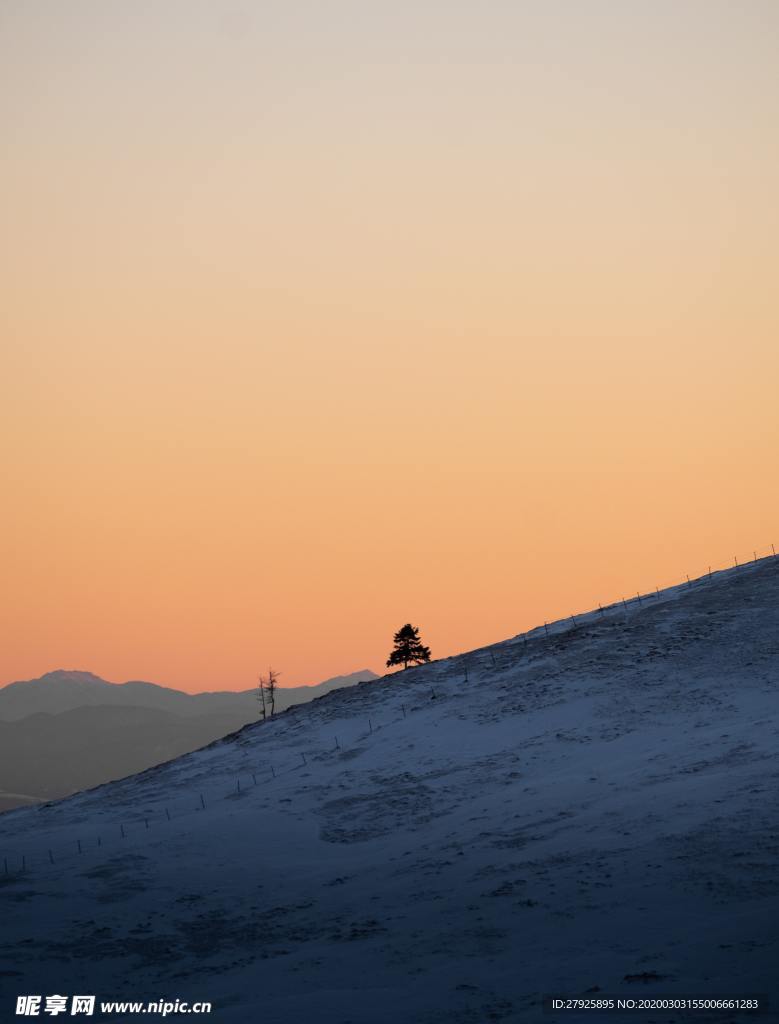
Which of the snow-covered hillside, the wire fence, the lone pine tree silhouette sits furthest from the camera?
the lone pine tree silhouette

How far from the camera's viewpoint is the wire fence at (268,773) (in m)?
43.8

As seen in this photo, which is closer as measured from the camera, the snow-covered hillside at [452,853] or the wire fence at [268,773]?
the snow-covered hillside at [452,853]

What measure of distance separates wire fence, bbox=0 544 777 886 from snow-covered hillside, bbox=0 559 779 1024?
25cm

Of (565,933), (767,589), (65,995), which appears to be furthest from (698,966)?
(767,589)

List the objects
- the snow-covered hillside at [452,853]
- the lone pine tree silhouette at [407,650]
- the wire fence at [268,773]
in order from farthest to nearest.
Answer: the lone pine tree silhouette at [407,650] → the wire fence at [268,773] → the snow-covered hillside at [452,853]

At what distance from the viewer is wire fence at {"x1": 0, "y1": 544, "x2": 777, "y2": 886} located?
4381 cm

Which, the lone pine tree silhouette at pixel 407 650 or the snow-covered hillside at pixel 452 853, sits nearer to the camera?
the snow-covered hillside at pixel 452 853

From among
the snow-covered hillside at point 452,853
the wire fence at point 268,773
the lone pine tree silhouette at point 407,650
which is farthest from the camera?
the lone pine tree silhouette at point 407,650

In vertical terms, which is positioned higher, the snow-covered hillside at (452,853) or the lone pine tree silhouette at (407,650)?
the lone pine tree silhouette at (407,650)

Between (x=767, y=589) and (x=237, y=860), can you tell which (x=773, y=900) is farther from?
(x=767, y=589)

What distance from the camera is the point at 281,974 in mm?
26422

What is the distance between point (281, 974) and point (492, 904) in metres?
6.81

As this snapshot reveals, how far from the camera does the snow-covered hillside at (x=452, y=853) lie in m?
24.4

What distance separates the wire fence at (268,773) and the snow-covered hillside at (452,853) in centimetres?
25
